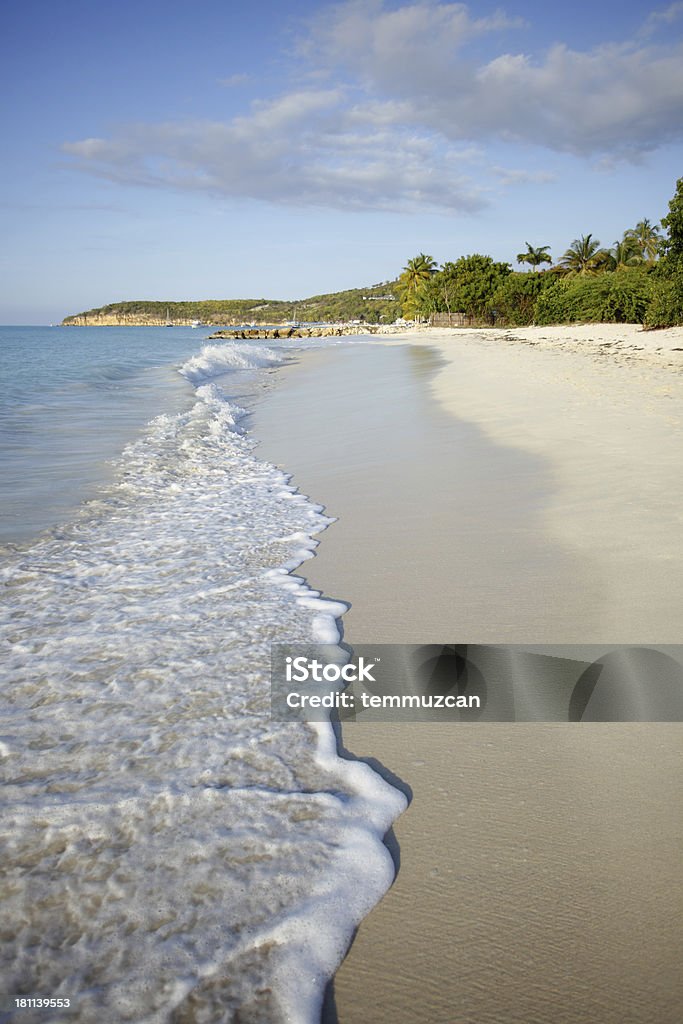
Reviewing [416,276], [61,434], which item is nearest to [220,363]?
[61,434]

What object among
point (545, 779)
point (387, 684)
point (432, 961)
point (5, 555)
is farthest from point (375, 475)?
point (432, 961)

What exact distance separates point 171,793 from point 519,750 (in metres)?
1.25

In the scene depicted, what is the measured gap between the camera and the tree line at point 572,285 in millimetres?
28797

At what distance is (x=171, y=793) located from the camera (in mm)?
2164

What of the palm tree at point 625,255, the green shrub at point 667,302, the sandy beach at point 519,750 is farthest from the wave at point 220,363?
the palm tree at point 625,255

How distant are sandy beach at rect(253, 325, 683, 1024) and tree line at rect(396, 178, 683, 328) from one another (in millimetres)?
25572

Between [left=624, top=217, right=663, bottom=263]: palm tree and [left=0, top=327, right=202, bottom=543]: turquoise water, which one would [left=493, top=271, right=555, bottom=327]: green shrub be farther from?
[left=0, top=327, right=202, bottom=543]: turquoise water

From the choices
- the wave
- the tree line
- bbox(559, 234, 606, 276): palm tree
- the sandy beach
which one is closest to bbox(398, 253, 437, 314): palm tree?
the tree line

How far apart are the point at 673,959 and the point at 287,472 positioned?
607 cm

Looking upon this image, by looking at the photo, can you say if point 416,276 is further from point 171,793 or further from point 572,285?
point 171,793

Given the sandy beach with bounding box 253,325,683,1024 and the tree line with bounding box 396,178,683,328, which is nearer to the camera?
the sandy beach with bounding box 253,325,683,1024

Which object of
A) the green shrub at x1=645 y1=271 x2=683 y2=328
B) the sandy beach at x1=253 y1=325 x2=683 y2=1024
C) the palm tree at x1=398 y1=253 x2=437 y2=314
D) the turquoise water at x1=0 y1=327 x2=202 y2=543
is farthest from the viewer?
the palm tree at x1=398 y1=253 x2=437 y2=314

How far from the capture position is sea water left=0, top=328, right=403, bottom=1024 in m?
1.59

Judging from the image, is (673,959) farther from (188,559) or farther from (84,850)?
(188,559)
